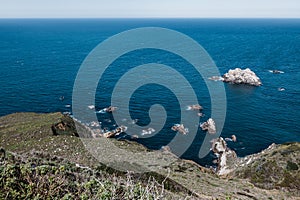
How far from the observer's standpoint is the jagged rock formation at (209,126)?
218ft

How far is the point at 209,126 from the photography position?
66.9m

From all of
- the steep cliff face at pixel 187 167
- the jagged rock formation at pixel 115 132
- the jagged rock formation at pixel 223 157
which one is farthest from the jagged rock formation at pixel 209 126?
the jagged rock formation at pixel 115 132

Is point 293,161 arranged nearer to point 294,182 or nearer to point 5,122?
point 294,182

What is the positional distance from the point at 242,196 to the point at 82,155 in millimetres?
20069

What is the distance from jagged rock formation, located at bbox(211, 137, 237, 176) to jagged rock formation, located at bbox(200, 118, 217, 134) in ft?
12.5

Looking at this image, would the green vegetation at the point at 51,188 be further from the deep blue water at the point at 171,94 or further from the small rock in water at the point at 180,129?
the small rock in water at the point at 180,129

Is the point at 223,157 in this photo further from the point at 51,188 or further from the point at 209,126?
the point at 51,188

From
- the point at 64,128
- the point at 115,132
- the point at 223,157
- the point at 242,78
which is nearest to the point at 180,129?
the point at 115,132

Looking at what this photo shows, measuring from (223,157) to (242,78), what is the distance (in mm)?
54608

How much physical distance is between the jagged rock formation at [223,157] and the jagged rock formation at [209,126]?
3796 millimetres

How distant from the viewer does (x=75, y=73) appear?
11219 cm

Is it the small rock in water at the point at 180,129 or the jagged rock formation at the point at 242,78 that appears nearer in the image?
the small rock in water at the point at 180,129

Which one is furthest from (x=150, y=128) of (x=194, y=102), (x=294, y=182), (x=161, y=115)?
(x=294, y=182)

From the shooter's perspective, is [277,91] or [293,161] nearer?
[293,161]
